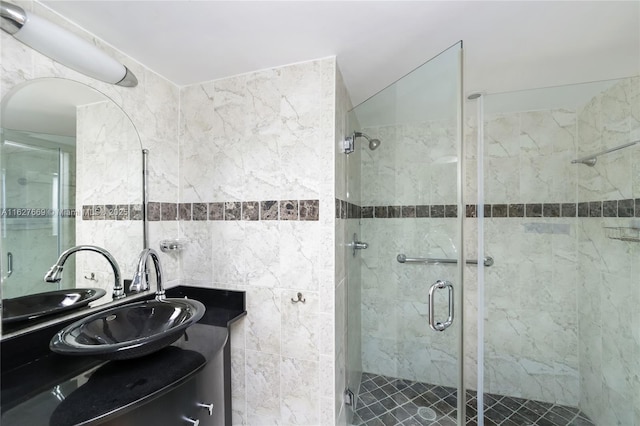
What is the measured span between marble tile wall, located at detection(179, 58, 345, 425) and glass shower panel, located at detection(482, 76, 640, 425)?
1.43 meters

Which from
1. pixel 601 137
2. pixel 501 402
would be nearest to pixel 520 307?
pixel 501 402

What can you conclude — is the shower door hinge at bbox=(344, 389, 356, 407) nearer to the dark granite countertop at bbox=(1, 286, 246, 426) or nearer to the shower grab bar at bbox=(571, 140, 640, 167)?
the dark granite countertop at bbox=(1, 286, 246, 426)

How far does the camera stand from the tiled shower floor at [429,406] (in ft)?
4.25

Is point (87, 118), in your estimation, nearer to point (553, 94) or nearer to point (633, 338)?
point (553, 94)

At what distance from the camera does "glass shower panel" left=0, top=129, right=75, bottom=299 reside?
86 centimetres

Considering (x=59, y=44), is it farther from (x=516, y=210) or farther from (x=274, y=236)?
(x=516, y=210)

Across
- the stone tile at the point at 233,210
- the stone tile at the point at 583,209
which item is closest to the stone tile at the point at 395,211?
the stone tile at the point at 233,210

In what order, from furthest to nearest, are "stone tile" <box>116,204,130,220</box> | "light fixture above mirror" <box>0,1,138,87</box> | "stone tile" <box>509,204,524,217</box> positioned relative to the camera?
1. "stone tile" <box>509,204,524,217</box>
2. "stone tile" <box>116,204,130,220</box>
3. "light fixture above mirror" <box>0,1,138,87</box>

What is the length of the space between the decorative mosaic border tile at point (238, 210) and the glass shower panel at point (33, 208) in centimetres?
39

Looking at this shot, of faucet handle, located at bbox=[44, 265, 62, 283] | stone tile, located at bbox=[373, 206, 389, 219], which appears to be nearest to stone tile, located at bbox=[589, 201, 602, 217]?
stone tile, located at bbox=[373, 206, 389, 219]

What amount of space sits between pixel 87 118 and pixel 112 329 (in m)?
0.94

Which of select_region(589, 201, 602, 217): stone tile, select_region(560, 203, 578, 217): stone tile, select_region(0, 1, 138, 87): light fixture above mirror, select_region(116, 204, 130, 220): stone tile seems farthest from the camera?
select_region(560, 203, 578, 217): stone tile

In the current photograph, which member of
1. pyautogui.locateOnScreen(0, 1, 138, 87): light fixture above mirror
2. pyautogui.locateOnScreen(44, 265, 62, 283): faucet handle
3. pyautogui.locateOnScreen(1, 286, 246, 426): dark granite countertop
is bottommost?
pyautogui.locateOnScreen(1, 286, 246, 426): dark granite countertop

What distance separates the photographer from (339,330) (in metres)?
1.38
